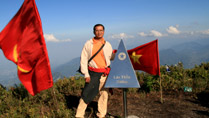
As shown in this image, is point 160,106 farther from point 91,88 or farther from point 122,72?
point 122,72

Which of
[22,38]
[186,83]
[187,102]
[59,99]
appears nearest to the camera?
[22,38]

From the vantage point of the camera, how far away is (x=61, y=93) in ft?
18.1

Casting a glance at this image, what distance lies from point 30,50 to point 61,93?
2.87 meters

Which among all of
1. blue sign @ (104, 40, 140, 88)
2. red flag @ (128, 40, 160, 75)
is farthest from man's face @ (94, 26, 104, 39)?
red flag @ (128, 40, 160, 75)

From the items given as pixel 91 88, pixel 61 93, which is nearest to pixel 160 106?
pixel 91 88

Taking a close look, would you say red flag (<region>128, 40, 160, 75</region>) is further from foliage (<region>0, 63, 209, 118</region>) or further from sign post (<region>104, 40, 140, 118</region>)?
sign post (<region>104, 40, 140, 118</region>)

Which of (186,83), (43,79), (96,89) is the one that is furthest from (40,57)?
(186,83)

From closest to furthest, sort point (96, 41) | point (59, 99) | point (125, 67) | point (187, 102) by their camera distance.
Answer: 1. point (125, 67)
2. point (96, 41)
3. point (187, 102)
4. point (59, 99)

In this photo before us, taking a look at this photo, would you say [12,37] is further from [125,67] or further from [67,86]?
[67,86]

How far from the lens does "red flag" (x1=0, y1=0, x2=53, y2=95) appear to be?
9.37 feet

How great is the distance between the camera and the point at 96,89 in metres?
3.42

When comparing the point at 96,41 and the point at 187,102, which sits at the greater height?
the point at 96,41

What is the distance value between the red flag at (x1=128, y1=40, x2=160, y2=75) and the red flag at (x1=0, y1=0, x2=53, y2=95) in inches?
83.9

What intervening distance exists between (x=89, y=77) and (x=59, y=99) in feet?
7.35
